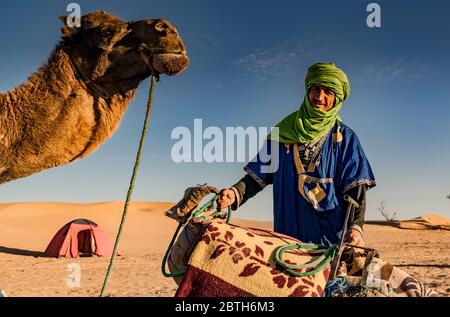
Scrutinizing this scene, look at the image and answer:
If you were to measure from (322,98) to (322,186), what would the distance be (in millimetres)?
555

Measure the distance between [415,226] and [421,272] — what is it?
20.5 metres

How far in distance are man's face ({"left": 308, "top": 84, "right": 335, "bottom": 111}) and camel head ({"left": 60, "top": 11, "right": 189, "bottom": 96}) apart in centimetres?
99

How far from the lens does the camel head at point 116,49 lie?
3295 millimetres

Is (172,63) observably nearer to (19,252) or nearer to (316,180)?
(316,180)

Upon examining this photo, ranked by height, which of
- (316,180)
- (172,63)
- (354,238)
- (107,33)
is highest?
(107,33)

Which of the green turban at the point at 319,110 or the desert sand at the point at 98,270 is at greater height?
the green turban at the point at 319,110

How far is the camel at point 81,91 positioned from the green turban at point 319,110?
2.75 ft

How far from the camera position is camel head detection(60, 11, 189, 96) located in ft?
10.8

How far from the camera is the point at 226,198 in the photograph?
2.84 meters

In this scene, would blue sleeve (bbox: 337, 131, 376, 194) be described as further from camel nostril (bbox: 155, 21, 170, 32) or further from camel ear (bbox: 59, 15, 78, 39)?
camel ear (bbox: 59, 15, 78, 39)

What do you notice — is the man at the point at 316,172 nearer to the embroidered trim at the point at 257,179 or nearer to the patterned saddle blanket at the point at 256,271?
the embroidered trim at the point at 257,179

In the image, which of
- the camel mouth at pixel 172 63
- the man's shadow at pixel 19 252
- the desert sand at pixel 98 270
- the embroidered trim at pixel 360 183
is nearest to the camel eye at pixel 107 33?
the camel mouth at pixel 172 63

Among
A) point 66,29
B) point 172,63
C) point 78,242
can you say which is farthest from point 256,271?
point 78,242
